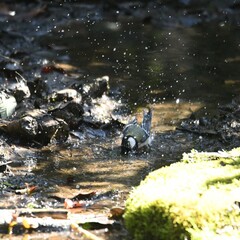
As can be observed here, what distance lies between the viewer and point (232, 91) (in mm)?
7547

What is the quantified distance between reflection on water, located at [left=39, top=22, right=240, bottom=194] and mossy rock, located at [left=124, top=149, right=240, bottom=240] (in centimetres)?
160

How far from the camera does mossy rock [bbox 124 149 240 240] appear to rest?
268cm

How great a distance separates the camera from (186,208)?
273cm

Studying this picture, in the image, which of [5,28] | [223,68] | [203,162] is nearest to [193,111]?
[223,68]

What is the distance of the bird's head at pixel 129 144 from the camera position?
5496 mm

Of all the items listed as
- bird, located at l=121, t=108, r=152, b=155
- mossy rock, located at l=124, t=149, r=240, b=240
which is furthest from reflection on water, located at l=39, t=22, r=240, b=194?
mossy rock, located at l=124, t=149, r=240, b=240

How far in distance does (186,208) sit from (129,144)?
2.78 meters

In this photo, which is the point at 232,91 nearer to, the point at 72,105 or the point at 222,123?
the point at 222,123

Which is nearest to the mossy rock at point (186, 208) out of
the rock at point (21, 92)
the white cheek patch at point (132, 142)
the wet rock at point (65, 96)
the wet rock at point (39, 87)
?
the white cheek patch at point (132, 142)

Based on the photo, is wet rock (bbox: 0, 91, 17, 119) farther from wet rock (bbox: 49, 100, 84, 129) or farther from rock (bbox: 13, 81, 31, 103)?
wet rock (bbox: 49, 100, 84, 129)

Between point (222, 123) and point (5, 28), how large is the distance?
6.04 m

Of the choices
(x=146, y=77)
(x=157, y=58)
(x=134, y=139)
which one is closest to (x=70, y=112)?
(x=134, y=139)

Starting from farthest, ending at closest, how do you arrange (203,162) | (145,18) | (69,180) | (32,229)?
(145,18), (69,180), (203,162), (32,229)

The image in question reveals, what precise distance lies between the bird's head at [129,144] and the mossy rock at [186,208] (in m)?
2.30
